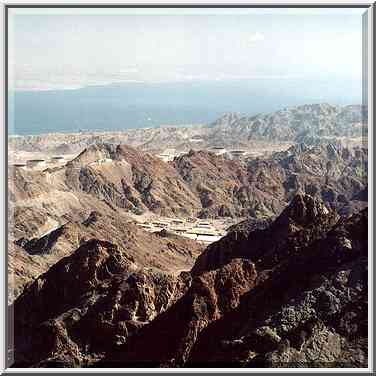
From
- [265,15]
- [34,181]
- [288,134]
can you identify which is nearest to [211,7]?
[265,15]

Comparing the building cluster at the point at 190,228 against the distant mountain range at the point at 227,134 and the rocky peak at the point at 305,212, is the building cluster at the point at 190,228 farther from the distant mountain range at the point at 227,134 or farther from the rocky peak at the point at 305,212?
the distant mountain range at the point at 227,134

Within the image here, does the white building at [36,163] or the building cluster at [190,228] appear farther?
the white building at [36,163]

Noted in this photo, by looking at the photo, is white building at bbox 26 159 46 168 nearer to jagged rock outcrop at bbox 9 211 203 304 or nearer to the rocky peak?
jagged rock outcrop at bbox 9 211 203 304

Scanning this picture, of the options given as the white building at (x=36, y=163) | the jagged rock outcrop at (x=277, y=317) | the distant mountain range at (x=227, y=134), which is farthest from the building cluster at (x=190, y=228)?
the distant mountain range at (x=227, y=134)

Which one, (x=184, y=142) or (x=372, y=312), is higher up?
(x=184, y=142)

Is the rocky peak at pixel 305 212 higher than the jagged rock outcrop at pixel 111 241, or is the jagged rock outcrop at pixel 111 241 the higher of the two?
the rocky peak at pixel 305 212

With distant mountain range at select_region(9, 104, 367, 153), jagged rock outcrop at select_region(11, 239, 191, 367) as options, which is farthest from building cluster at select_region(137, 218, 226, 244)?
distant mountain range at select_region(9, 104, 367, 153)

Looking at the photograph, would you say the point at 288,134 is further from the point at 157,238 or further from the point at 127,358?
the point at 127,358
